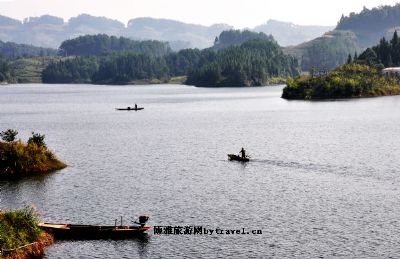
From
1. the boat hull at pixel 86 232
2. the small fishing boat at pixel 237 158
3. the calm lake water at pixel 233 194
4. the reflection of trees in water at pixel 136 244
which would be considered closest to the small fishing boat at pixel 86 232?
the boat hull at pixel 86 232

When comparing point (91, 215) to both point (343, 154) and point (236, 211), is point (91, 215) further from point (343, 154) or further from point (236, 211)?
point (343, 154)

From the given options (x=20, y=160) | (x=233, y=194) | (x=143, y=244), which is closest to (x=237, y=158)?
(x=233, y=194)

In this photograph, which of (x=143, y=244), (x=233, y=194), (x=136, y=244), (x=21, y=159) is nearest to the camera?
(x=143, y=244)

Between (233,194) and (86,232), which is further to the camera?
(233,194)

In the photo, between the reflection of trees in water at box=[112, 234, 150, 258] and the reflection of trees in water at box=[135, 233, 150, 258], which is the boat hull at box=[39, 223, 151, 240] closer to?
the reflection of trees in water at box=[112, 234, 150, 258]

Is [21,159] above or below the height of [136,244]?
above

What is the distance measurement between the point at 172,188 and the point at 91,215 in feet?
67.7

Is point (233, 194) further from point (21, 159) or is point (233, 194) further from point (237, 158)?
point (21, 159)

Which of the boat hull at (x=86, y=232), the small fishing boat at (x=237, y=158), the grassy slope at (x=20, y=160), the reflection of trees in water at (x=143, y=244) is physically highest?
the grassy slope at (x=20, y=160)

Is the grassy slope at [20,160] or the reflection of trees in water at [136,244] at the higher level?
the grassy slope at [20,160]

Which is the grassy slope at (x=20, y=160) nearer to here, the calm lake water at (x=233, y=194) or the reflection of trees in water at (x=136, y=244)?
the calm lake water at (x=233, y=194)

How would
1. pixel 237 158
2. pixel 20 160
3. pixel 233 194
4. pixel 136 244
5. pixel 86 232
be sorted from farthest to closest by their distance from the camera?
pixel 237 158 < pixel 20 160 < pixel 233 194 < pixel 86 232 < pixel 136 244

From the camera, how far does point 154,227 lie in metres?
77.9

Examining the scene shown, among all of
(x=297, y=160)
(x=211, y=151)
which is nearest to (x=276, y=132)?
(x=211, y=151)
